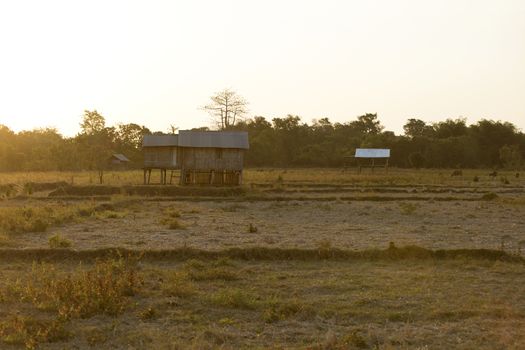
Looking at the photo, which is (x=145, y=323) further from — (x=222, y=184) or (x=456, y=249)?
(x=222, y=184)

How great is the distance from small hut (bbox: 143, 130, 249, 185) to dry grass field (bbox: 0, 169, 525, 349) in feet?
58.8

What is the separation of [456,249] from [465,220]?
8263 mm

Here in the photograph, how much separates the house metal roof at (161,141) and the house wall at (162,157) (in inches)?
15.8

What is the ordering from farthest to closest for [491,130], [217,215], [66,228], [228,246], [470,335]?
1. [491,130]
2. [217,215]
3. [66,228]
4. [228,246]
5. [470,335]

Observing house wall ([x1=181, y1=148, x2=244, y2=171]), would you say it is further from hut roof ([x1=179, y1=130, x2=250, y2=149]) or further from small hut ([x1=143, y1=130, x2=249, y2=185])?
hut roof ([x1=179, y1=130, x2=250, y2=149])

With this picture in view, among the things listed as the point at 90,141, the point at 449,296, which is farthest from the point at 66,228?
the point at 90,141

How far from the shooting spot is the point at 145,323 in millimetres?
7969

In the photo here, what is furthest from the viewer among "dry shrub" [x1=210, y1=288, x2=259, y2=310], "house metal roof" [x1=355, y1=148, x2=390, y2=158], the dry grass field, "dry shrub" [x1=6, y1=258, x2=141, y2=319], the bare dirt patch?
"house metal roof" [x1=355, y1=148, x2=390, y2=158]

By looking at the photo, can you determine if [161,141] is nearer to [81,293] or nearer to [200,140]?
[200,140]

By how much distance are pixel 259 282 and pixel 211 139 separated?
29.2 meters

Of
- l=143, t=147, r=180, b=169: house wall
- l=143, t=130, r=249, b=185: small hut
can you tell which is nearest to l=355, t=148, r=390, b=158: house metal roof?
l=143, t=130, r=249, b=185: small hut

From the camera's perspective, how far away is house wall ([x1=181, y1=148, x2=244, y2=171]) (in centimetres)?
3891

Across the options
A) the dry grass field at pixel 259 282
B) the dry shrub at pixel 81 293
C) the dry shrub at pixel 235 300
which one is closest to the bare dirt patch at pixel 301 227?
the dry grass field at pixel 259 282

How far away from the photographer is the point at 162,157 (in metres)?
39.3
